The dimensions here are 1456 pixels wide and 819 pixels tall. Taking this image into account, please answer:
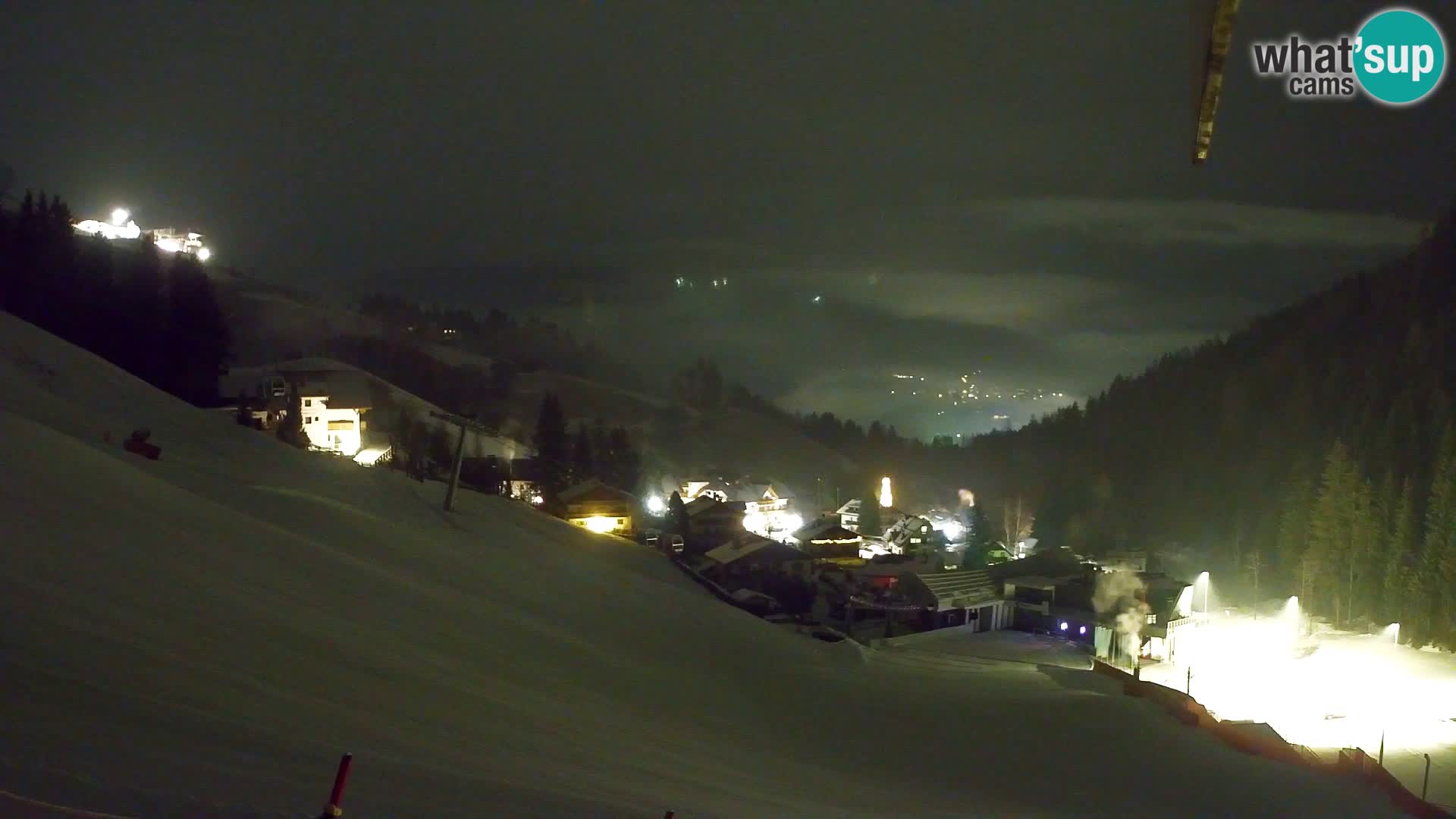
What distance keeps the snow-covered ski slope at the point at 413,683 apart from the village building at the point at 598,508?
18877mm

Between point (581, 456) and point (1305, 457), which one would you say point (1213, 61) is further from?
point (581, 456)

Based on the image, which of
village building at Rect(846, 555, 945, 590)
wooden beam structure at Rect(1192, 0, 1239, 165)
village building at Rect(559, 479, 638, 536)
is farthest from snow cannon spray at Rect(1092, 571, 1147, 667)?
wooden beam structure at Rect(1192, 0, 1239, 165)

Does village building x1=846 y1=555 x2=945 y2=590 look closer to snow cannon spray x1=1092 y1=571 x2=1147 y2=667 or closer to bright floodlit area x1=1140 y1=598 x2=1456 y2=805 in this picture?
snow cannon spray x1=1092 y1=571 x2=1147 y2=667

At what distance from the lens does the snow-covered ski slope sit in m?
4.65

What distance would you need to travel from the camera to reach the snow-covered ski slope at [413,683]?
4652 millimetres

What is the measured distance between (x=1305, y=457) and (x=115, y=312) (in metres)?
49.5

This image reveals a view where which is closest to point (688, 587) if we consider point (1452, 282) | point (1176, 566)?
point (1176, 566)

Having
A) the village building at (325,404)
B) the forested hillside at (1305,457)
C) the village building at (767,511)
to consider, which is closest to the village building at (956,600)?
the forested hillside at (1305,457)

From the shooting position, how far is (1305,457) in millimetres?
43406

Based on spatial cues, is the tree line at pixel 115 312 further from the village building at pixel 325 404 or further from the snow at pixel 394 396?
the snow at pixel 394 396

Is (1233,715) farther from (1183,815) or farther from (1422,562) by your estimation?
(1422,562)

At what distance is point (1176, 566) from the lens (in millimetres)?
47531

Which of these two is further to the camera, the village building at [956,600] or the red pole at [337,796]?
the village building at [956,600]

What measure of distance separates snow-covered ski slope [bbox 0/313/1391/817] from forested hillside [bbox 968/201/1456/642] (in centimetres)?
2462
